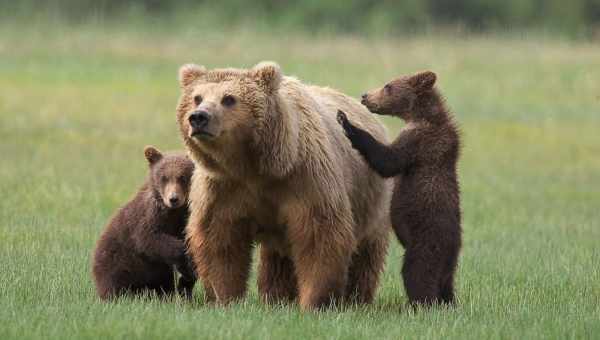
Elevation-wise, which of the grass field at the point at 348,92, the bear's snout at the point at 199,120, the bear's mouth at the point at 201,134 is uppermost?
the bear's snout at the point at 199,120

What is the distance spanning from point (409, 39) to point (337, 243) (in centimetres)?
2641

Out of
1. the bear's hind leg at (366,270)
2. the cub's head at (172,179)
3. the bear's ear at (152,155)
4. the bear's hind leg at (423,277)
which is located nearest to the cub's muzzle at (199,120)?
the cub's head at (172,179)

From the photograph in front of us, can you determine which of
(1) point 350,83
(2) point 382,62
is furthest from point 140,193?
(2) point 382,62

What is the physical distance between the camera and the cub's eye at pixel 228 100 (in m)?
7.55

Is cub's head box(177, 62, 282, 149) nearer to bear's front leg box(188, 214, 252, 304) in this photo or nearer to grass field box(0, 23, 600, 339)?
bear's front leg box(188, 214, 252, 304)

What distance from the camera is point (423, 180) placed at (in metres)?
8.30

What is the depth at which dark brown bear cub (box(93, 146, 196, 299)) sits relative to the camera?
29.2 ft

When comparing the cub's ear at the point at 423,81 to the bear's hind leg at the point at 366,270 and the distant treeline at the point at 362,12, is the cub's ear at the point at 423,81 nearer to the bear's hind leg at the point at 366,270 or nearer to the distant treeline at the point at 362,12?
the bear's hind leg at the point at 366,270

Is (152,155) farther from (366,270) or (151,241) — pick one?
(366,270)

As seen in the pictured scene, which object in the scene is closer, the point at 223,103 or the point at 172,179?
the point at 223,103

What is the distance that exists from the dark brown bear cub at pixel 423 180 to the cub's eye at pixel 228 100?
1.10m

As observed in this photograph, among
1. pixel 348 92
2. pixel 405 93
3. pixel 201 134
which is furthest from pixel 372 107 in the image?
pixel 348 92

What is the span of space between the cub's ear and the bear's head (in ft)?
3.80

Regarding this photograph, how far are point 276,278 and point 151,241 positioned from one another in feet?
3.28
